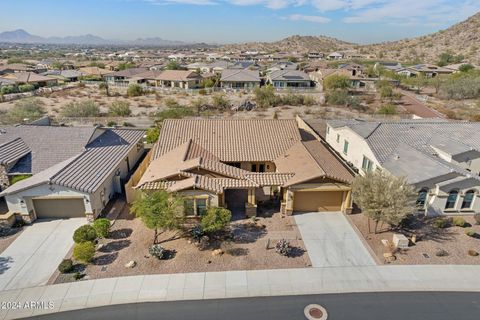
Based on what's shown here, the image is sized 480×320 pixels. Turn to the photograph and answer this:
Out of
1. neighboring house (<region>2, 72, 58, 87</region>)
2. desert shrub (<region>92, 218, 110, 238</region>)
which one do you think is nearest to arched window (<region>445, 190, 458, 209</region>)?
desert shrub (<region>92, 218, 110, 238</region>)

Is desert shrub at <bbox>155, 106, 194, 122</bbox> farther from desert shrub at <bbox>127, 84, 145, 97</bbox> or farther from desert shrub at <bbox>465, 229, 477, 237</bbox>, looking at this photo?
desert shrub at <bbox>465, 229, 477, 237</bbox>

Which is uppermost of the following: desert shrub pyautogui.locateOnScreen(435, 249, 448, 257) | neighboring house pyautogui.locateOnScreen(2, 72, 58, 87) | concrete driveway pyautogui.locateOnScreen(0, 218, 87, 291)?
neighboring house pyautogui.locateOnScreen(2, 72, 58, 87)

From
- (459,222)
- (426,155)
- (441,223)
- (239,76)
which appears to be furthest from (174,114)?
(459,222)

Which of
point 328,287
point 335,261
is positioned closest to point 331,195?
point 335,261

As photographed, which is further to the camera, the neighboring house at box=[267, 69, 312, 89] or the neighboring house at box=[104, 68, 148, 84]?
the neighboring house at box=[104, 68, 148, 84]

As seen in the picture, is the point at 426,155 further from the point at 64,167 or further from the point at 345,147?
the point at 64,167

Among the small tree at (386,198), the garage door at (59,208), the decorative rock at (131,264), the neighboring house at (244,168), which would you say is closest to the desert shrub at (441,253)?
the small tree at (386,198)
